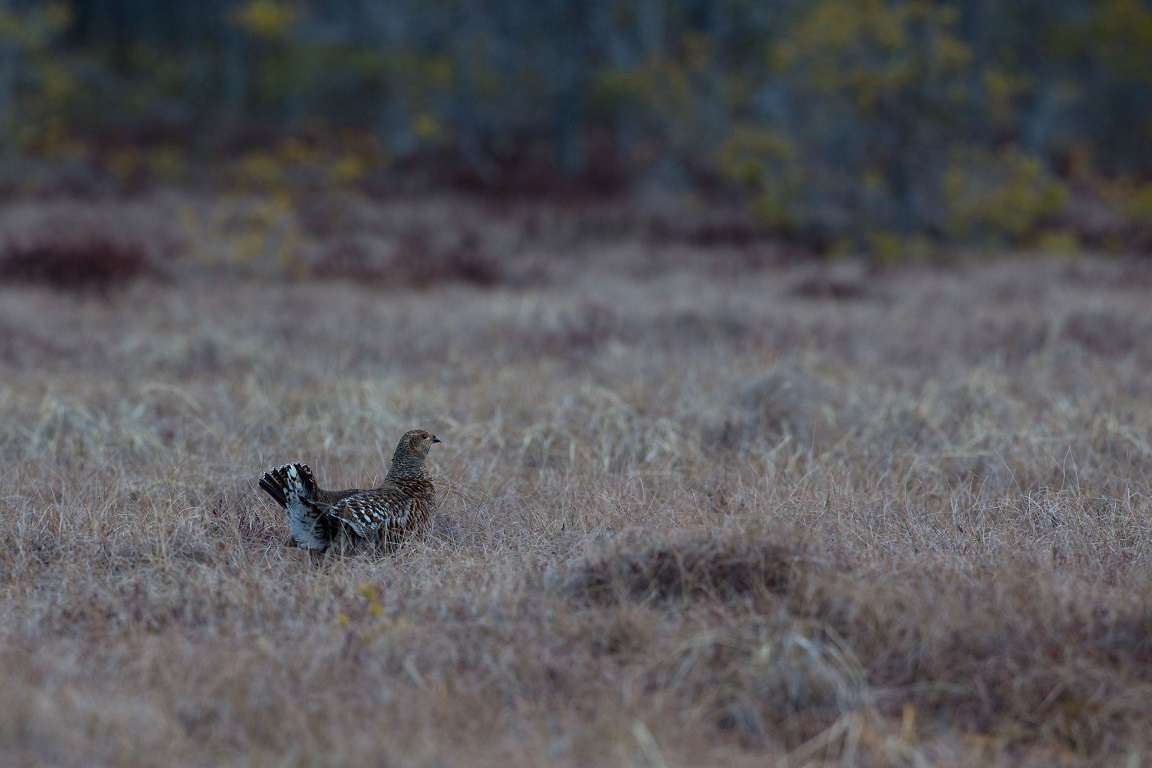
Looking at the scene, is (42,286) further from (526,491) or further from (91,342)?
(526,491)

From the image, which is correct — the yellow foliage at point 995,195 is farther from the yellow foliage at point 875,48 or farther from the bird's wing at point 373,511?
the bird's wing at point 373,511

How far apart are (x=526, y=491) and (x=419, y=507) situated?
589mm

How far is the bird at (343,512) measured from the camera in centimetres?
389

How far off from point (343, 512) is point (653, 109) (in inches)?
750

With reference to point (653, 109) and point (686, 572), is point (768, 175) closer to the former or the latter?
point (653, 109)

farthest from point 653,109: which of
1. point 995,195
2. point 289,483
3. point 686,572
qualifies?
point 686,572

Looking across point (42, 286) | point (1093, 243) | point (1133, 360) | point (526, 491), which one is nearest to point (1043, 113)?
point (1093, 243)

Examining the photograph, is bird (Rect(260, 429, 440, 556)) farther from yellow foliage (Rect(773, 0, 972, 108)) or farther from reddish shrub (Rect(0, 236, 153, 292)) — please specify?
yellow foliage (Rect(773, 0, 972, 108))

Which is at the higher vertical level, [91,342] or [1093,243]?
[91,342]

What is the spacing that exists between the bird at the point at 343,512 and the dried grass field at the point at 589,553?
0.11 metres

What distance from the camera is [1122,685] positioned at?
310cm

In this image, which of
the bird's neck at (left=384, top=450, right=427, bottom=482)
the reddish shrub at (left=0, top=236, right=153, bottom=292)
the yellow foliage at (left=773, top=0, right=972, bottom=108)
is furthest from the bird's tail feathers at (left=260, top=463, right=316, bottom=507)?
the yellow foliage at (left=773, top=0, right=972, bottom=108)

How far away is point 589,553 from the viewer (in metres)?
3.76

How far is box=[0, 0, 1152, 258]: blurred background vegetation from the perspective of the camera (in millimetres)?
14461
